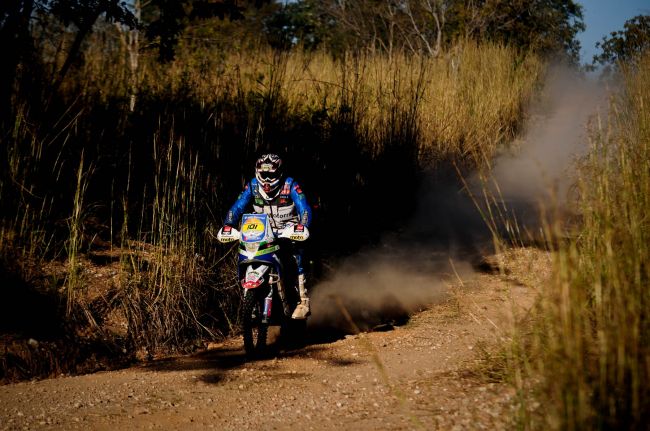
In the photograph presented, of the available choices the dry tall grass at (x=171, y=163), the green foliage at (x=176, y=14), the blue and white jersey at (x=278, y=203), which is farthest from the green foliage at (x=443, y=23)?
the blue and white jersey at (x=278, y=203)

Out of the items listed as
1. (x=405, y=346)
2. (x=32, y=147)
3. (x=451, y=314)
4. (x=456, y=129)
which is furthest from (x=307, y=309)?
(x=456, y=129)

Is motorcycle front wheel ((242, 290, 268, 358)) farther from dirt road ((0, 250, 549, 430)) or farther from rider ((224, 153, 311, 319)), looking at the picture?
rider ((224, 153, 311, 319))

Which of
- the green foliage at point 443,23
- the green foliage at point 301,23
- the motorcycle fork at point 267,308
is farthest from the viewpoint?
the green foliage at point 301,23

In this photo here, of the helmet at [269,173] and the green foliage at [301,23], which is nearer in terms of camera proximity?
A: the helmet at [269,173]

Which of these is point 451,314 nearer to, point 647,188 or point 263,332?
point 263,332

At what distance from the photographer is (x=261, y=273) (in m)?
5.41

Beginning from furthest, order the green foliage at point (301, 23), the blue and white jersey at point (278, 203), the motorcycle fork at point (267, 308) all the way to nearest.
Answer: the green foliage at point (301, 23)
the blue and white jersey at point (278, 203)
the motorcycle fork at point (267, 308)

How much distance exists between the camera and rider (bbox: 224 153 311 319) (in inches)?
226

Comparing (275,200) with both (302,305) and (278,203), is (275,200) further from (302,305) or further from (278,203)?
(302,305)

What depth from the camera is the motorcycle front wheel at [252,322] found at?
541 cm

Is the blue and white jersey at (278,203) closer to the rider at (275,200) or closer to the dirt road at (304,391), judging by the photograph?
the rider at (275,200)

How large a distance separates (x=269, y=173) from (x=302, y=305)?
45.1 inches

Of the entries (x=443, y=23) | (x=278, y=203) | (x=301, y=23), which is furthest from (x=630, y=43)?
(x=301, y=23)

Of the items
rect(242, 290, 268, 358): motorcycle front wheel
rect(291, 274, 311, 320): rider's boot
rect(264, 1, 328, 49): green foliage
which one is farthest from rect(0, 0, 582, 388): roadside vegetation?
rect(264, 1, 328, 49): green foliage
